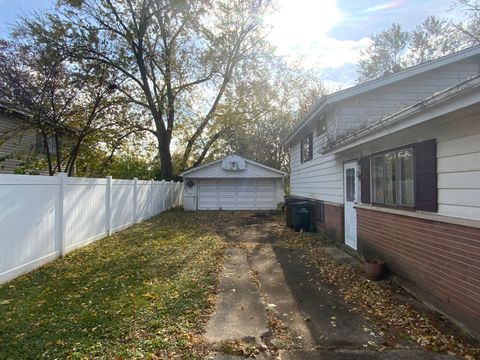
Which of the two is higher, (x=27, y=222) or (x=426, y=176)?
(x=426, y=176)

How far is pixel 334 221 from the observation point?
980cm

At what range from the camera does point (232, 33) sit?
925 inches

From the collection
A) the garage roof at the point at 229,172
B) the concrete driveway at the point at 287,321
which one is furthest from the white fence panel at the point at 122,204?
the garage roof at the point at 229,172

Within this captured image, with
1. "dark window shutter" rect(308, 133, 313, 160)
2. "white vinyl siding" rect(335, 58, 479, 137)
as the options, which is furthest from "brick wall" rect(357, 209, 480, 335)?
"dark window shutter" rect(308, 133, 313, 160)

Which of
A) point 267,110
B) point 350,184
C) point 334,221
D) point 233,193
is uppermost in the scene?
point 267,110

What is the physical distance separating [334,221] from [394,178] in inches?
159

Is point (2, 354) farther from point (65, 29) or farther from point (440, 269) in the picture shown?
point (65, 29)

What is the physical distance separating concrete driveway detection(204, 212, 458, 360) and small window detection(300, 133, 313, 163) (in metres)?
6.03

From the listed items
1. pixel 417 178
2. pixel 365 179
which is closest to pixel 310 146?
pixel 365 179

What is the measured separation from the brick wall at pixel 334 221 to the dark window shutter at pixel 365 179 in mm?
1737

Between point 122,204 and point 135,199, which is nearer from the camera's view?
point 122,204

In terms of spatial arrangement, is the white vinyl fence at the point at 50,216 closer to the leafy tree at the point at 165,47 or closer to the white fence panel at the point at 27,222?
the white fence panel at the point at 27,222

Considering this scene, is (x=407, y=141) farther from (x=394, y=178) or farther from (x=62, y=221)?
(x=62, y=221)

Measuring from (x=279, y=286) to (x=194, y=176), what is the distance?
53.7 feet
